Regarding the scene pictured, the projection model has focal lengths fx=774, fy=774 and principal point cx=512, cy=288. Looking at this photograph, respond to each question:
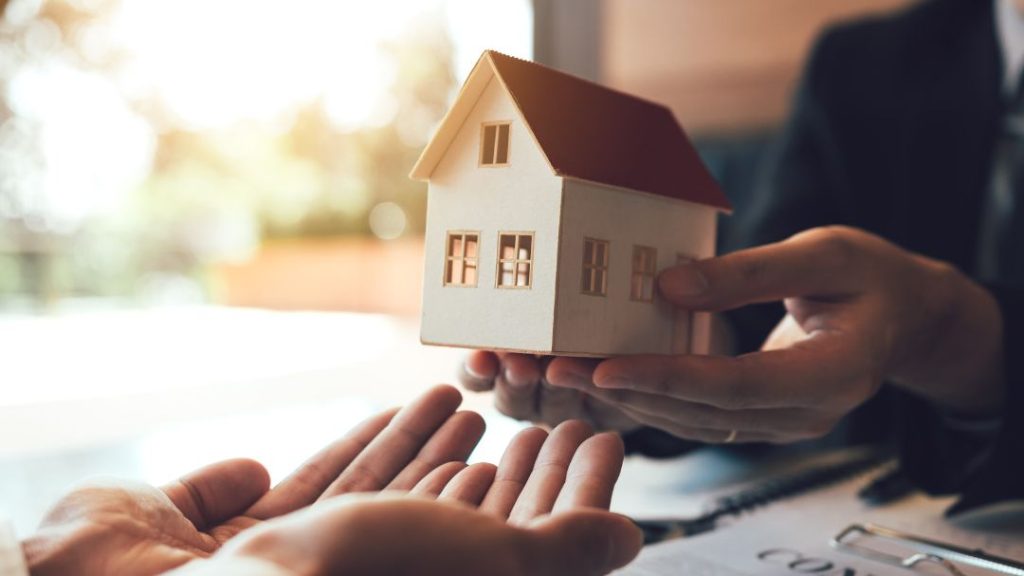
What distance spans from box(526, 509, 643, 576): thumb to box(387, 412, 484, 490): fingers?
11.6 inches

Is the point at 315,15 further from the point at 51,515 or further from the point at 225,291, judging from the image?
the point at 51,515

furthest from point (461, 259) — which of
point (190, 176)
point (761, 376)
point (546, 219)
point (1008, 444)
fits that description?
point (190, 176)

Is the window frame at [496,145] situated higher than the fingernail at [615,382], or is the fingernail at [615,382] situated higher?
the window frame at [496,145]

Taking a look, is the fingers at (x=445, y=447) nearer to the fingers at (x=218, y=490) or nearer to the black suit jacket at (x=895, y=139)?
the fingers at (x=218, y=490)

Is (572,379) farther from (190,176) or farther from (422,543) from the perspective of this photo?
(190,176)

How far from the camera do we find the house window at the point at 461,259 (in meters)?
0.91

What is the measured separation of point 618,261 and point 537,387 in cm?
24

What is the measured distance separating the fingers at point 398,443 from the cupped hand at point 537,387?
7 centimetres

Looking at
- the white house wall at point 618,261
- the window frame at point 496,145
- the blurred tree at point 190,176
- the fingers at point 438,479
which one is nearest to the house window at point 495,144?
the window frame at point 496,145

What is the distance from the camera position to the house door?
0.99 m

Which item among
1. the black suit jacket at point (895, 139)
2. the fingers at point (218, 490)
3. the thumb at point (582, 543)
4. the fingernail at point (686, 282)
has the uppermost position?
the black suit jacket at point (895, 139)

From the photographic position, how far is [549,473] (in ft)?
2.45

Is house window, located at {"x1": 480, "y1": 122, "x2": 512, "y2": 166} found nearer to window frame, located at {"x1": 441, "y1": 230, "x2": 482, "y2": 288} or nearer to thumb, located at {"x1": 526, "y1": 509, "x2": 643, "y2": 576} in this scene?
window frame, located at {"x1": 441, "y1": 230, "x2": 482, "y2": 288}

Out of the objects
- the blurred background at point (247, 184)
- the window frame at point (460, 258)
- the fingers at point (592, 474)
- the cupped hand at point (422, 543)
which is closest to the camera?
the cupped hand at point (422, 543)
